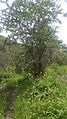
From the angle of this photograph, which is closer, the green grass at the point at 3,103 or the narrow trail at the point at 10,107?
the narrow trail at the point at 10,107

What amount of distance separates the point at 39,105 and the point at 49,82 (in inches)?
191

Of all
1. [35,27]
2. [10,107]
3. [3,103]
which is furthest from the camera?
[35,27]

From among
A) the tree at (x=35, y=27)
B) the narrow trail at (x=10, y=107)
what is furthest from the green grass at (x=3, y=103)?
the tree at (x=35, y=27)

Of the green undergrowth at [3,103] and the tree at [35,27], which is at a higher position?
the tree at [35,27]

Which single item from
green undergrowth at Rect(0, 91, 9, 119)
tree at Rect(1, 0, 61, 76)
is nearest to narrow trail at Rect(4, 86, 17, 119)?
green undergrowth at Rect(0, 91, 9, 119)

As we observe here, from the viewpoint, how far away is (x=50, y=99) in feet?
39.3

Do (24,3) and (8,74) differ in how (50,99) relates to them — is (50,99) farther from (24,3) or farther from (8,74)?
(8,74)

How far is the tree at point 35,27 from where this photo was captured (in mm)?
24156

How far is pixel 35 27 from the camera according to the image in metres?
24.4

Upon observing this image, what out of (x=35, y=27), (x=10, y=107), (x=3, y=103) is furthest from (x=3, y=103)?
(x=35, y=27)

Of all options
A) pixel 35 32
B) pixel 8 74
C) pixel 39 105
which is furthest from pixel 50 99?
pixel 8 74

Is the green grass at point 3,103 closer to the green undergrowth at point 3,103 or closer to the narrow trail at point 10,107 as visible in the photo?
the green undergrowth at point 3,103

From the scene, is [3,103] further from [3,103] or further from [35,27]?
[35,27]

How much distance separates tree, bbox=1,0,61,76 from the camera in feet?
79.3
